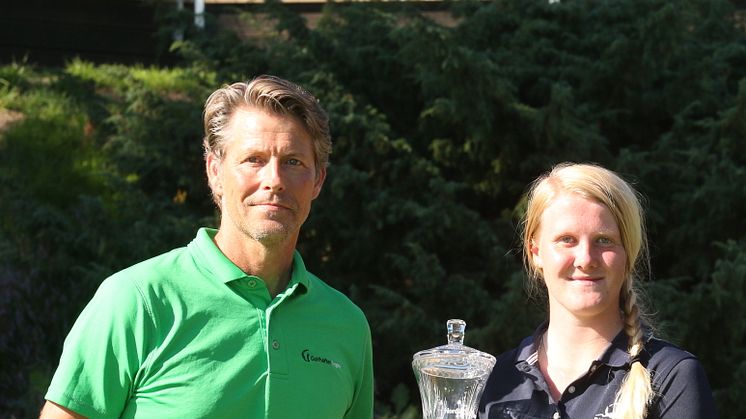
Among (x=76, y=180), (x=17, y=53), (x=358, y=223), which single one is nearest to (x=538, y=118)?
(x=358, y=223)

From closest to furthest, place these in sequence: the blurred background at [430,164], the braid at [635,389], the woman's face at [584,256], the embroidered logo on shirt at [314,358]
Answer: the braid at [635,389] < the woman's face at [584,256] < the embroidered logo on shirt at [314,358] < the blurred background at [430,164]

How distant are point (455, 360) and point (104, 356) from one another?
2.90ft

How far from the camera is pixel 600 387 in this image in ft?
8.00

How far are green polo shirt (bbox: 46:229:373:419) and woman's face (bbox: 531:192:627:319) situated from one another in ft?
2.05

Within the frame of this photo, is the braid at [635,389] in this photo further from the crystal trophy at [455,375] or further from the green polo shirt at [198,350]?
the green polo shirt at [198,350]

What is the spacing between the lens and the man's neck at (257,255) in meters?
2.53

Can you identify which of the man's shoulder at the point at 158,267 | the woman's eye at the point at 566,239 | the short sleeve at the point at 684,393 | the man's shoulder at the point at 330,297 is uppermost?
the woman's eye at the point at 566,239

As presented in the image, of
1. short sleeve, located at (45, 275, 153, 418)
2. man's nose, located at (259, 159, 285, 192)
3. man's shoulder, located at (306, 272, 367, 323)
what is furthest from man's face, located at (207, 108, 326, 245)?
short sleeve, located at (45, 275, 153, 418)

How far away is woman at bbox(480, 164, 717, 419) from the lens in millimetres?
2338

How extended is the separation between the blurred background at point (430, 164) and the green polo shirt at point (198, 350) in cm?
269

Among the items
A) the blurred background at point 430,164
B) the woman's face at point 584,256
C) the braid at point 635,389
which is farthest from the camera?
the blurred background at point 430,164

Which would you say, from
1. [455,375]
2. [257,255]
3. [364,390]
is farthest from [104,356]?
[455,375]

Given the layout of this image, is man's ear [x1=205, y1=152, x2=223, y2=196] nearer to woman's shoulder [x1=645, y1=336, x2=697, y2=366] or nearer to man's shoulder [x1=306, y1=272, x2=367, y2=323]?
man's shoulder [x1=306, y1=272, x2=367, y2=323]

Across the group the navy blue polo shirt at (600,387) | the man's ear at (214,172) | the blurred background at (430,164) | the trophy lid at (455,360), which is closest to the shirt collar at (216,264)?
the man's ear at (214,172)
